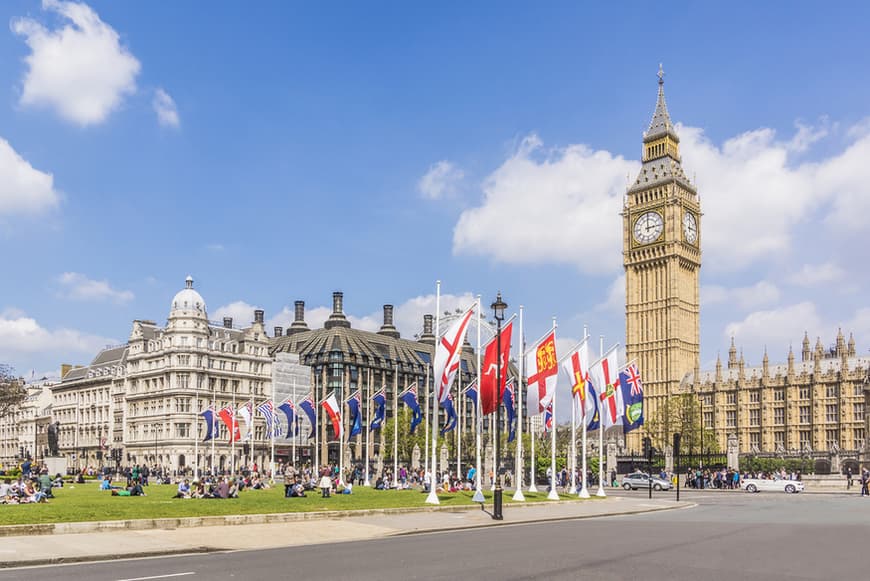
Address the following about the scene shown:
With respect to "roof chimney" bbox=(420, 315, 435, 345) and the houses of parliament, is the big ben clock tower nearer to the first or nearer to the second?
the houses of parliament

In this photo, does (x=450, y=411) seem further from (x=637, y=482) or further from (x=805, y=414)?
(x=805, y=414)

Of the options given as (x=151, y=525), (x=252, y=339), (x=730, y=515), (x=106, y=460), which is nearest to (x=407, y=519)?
(x=151, y=525)

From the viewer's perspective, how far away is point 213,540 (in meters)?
23.9

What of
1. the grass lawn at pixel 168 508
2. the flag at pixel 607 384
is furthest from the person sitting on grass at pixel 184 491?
the flag at pixel 607 384

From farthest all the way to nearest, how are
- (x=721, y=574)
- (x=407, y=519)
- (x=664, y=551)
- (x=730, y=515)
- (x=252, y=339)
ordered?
1. (x=252, y=339)
2. (x=730, y=515)
3. (x=407, y=519)
4. (x=664, y=551)
5. (x=721, y=574)

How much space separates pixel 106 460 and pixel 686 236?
94096 mm

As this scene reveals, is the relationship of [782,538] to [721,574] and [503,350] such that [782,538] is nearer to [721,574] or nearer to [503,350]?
[721,574]

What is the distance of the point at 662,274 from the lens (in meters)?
149

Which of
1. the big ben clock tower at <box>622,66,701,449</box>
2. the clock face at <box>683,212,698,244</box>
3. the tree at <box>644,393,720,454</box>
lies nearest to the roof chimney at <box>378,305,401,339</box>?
the big ben clock tower at <box>622,66,701,449</box>

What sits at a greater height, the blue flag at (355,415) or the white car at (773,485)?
the blue flag at (355,415)

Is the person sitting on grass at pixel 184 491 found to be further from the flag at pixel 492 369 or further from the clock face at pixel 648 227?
the clock face at pixel 648 227

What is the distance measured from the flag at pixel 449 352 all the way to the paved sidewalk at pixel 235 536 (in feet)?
17.9

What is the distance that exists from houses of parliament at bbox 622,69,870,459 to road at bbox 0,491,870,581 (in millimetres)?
112290

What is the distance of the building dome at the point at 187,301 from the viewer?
11356cm
